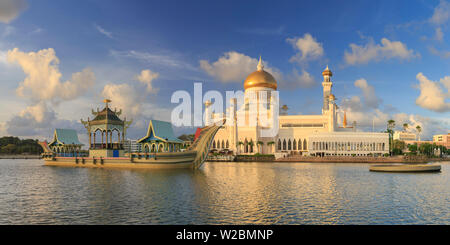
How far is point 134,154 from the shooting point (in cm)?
4638

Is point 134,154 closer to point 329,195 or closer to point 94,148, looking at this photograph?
point 94,148

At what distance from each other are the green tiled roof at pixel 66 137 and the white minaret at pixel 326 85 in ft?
219

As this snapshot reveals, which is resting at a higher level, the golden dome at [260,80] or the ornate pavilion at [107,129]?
the golden dome at [260,80]

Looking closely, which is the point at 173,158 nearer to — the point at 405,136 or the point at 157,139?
the point at 157,139

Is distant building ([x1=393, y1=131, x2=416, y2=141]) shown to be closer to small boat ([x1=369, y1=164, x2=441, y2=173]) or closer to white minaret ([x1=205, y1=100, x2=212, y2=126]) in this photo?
white minaret ([x1=205, y1=100, x2=212, y2=126])

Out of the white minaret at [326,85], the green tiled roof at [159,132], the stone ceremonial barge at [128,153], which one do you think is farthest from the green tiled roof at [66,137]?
the white minaret at [326,85]

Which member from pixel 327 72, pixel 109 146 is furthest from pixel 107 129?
pixel 327 72

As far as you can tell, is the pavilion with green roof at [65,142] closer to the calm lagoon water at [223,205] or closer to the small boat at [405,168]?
the calm lagoon water at [223,205]

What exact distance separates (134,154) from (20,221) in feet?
102

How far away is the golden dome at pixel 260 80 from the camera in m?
90.2

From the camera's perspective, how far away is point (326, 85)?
96125 mm

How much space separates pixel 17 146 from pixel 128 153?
114 m

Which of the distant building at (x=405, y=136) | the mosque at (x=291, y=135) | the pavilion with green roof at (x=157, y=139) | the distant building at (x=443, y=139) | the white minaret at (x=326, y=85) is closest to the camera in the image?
the pavilion with green roof at (x=157, y=139)
